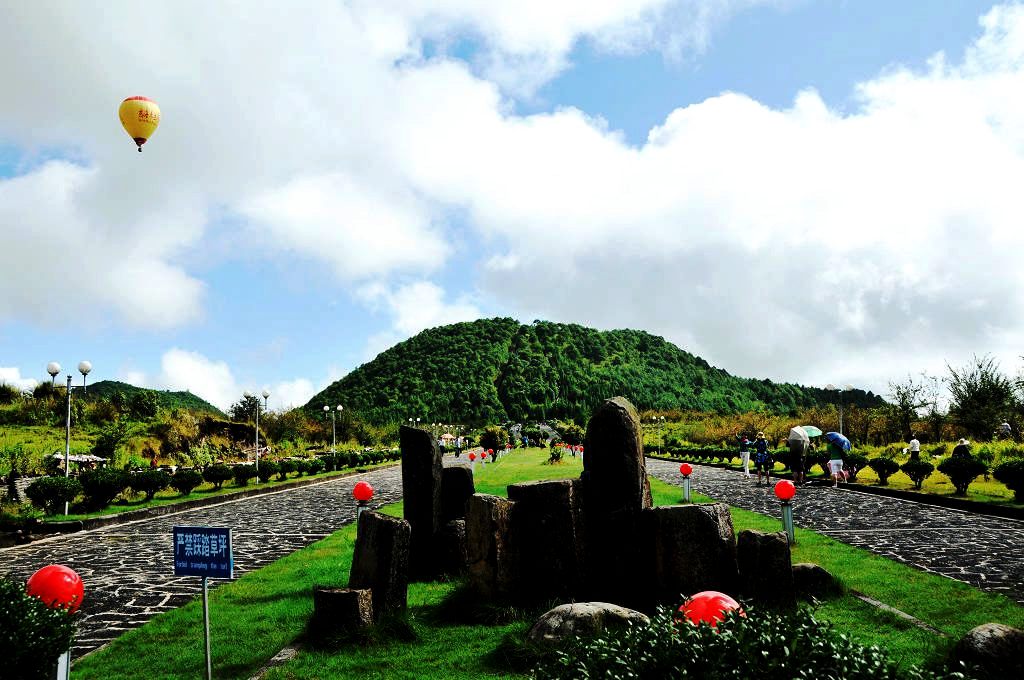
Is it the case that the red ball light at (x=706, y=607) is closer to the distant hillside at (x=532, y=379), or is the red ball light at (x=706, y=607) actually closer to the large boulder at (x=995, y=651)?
the large boulder at (x=995, y=651)

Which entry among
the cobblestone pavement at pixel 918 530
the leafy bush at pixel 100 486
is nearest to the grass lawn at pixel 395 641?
the cobblestone pavement at pixel 918 530

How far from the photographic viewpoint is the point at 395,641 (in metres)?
6.33

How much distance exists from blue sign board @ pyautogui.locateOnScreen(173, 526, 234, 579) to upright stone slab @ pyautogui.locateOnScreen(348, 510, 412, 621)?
64.8 inches

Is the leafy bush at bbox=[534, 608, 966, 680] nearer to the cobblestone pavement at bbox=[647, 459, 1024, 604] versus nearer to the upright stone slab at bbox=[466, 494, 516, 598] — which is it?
the upright stone slab at bbox=[466, 494, 516, 598]

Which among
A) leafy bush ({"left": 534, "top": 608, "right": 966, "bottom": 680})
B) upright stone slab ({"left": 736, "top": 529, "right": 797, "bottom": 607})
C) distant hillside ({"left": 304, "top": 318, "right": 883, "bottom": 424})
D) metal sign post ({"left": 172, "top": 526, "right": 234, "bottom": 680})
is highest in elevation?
distant hillside ({"left": 304, "top": 318, "right": 883, "bottom": 424})

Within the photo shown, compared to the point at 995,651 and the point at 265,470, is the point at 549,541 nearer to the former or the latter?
the point at 995,651

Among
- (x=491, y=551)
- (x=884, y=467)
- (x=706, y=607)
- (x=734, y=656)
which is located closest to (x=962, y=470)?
(x=884, y=467)

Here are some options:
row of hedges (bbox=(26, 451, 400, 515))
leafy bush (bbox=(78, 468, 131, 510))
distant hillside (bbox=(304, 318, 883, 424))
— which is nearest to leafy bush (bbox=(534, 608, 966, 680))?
row of hedges (bbox=(26, 451, 400, 515))

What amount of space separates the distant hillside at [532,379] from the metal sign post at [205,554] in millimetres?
89697

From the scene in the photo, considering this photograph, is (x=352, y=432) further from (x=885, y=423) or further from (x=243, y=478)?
(x=885, y=423)

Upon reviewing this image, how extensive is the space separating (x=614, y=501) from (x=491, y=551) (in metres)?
1.41

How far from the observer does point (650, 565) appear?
7.04 m

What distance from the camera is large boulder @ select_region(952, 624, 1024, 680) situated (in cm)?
411

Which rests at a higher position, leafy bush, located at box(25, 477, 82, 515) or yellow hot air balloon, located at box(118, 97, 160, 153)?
yellow hot air balloon, located at box(118, 97, 160, 153)
